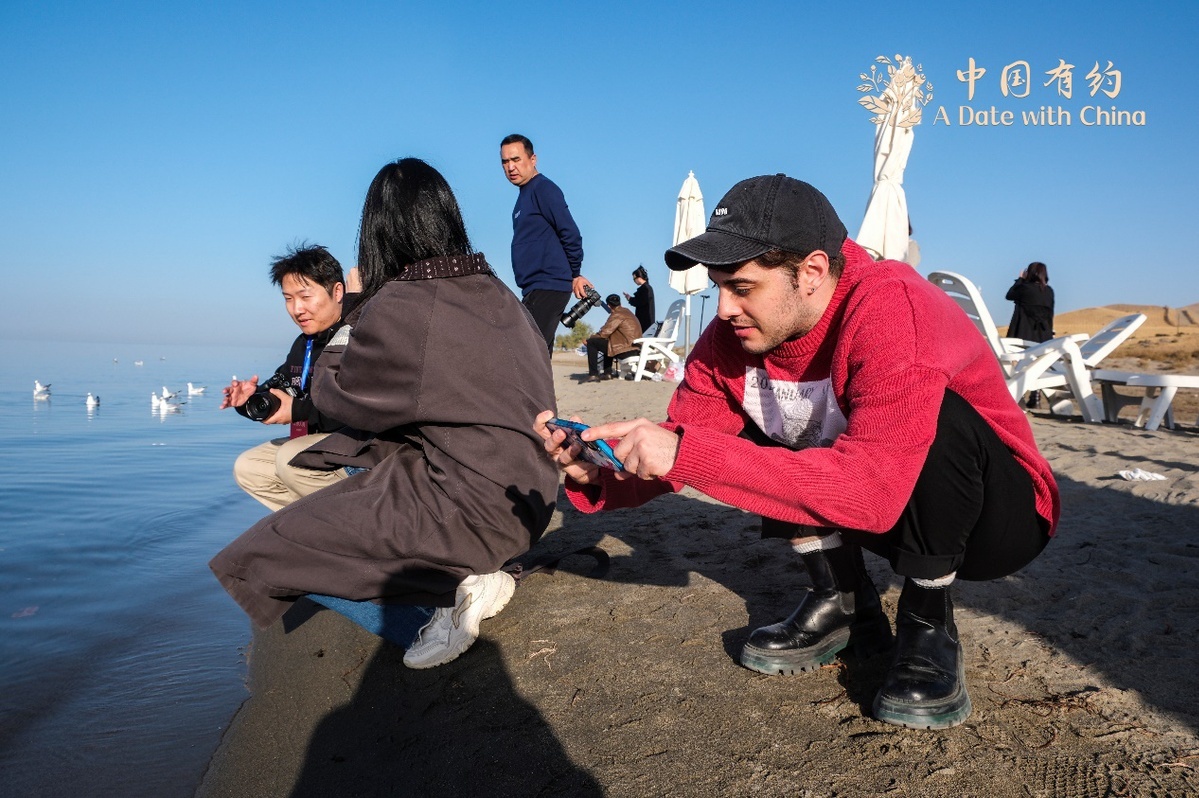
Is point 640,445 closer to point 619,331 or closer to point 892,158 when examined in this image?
point 892,158

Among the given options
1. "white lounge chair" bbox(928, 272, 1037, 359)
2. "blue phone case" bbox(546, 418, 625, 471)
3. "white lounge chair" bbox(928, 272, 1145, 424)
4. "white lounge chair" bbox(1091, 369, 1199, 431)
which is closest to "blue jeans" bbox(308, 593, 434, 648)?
"blue phone case" bbox(546, 418, 625, 471)

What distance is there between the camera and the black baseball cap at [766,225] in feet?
5.59

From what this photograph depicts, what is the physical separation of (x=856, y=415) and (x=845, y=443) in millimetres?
74

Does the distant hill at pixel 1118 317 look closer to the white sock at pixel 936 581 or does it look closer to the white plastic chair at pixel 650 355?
the white plastic chair at pixel 650 355

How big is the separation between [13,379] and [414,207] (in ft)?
67.9

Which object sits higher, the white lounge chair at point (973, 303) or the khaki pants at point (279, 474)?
the white lounge chair at point (973, 303)

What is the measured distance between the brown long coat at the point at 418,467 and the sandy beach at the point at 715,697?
1.20 ft

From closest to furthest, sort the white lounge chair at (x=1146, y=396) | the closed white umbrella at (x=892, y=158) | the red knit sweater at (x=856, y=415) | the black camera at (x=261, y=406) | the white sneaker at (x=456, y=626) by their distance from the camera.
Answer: the red knit sweater at (x=856, y=415) → the white sneaker at (x=456, y=626) → the black camera at (x=261, y=406) → the white lounge chair at (x=1146, y=396) → the closed white umbrella at (x=892, y=158)

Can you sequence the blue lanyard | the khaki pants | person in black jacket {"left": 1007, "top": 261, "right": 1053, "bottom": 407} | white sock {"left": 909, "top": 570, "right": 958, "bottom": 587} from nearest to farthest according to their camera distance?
white sock {"left": 909, "top": 570, "right": 958, "bottom": 587} → the khaki pants → the blue lanyard → person in black jacket {"left": 1007, "top": 261, "right": 1053, "bottom": 407}

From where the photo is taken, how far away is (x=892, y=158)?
29.4 feet

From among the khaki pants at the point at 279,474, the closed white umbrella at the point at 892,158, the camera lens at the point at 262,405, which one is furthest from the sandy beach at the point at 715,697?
the closed white umbrella at the point at 892,158

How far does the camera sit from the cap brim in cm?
169

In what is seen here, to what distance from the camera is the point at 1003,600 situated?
8.51ft

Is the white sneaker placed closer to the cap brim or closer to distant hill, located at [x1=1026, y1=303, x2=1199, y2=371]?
the cap brim
